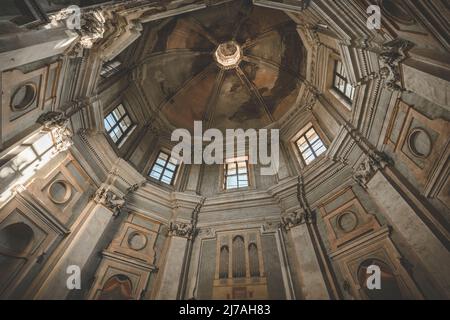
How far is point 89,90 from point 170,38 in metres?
8.64

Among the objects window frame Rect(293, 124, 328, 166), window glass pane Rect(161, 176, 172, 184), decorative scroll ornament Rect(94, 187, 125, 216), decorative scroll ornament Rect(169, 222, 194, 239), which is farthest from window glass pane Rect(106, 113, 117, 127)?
window frame Rect(293, 124, 328, 166)

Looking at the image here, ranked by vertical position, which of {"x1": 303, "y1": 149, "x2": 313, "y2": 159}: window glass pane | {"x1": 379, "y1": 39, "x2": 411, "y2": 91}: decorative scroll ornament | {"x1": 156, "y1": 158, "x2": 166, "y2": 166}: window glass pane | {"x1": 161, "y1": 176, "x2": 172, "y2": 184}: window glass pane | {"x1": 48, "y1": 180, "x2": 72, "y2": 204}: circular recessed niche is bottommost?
{"x1": 48, "y1": 180, "x2": 72, "y2": 204}: circular recessed niche

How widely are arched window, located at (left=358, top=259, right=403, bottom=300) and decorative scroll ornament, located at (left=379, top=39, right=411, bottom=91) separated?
5226 mm

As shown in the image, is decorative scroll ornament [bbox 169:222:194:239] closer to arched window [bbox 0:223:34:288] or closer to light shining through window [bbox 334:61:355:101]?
arched window [bbox 0:223:34:288]

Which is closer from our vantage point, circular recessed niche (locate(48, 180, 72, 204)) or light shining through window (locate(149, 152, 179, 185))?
circular recessed niche (locate(48, 180, 72, 204))

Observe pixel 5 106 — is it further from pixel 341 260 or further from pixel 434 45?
pixel 341 260

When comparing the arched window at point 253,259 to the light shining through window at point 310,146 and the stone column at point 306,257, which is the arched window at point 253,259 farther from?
the light shining through window at point 310,146

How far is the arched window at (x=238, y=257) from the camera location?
31.2ft

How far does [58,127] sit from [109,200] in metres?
3.38

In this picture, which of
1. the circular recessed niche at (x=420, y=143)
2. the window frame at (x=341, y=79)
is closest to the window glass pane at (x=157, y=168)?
the window frame at (x=341, y=79)

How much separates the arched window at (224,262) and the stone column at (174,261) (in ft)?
4.79

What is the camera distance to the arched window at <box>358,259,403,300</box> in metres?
6.98

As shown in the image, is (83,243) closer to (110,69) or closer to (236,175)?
(110,69)

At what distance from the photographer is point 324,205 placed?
10156mm
